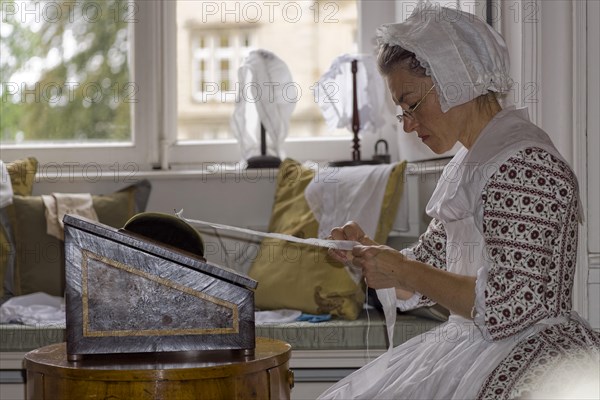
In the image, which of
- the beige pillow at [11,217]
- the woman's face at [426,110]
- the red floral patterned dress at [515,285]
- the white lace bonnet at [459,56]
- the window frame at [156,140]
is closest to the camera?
the red floral patterned dress at [515,285]

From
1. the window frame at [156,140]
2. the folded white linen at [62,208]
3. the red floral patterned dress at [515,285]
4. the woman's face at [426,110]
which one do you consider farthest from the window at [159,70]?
the red floral patterned dress at [515,285]

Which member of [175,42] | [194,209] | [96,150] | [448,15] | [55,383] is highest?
[175,42]

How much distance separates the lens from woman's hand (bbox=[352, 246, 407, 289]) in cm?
163

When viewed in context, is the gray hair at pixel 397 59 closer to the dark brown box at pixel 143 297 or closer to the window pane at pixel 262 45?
the dark brown box at pixel 143 297

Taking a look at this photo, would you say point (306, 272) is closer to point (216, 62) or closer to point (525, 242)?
point (216, 62)

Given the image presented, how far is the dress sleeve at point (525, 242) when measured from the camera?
57.5 inches

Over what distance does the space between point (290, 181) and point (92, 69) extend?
3.44ft

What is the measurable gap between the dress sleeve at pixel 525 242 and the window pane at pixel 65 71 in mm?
2437

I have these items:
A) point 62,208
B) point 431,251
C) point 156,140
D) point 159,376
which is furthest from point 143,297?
point 156,140

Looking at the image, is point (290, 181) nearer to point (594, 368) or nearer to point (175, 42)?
point (175, 42)

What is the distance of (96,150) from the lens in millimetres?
3668

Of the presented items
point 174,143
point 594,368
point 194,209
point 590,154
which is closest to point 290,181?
point 194,209

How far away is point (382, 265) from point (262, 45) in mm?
2230

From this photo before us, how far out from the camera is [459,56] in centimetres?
161
